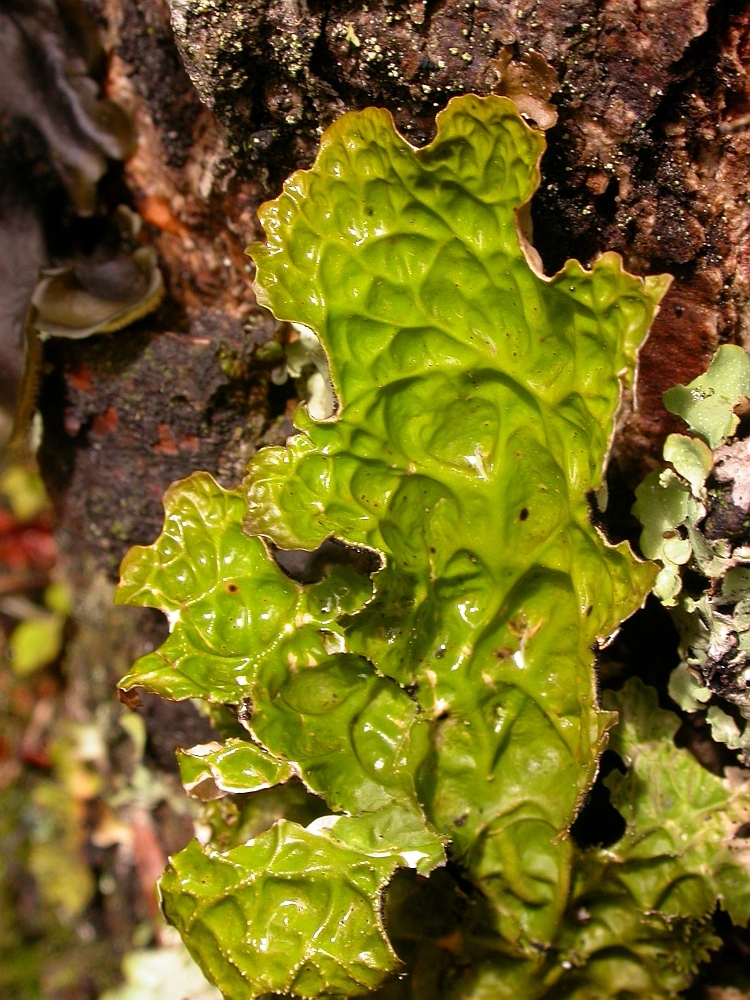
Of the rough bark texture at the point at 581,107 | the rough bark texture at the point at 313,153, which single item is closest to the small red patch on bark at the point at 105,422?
the rough bark texture at the point at 313,153

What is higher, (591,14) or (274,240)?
(591,14)

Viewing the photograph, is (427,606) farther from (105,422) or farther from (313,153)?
(105,422)

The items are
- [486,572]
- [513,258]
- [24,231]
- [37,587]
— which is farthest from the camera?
[37,587]

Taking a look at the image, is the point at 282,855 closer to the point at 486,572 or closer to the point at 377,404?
the point at 486,572

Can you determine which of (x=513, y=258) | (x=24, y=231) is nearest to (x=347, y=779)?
(x=513, y=258)

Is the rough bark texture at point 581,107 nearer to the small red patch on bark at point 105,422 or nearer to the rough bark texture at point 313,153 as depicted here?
the rough bark texture at point 313,153

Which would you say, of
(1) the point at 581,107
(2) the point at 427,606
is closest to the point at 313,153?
(1) the point at 581,107
